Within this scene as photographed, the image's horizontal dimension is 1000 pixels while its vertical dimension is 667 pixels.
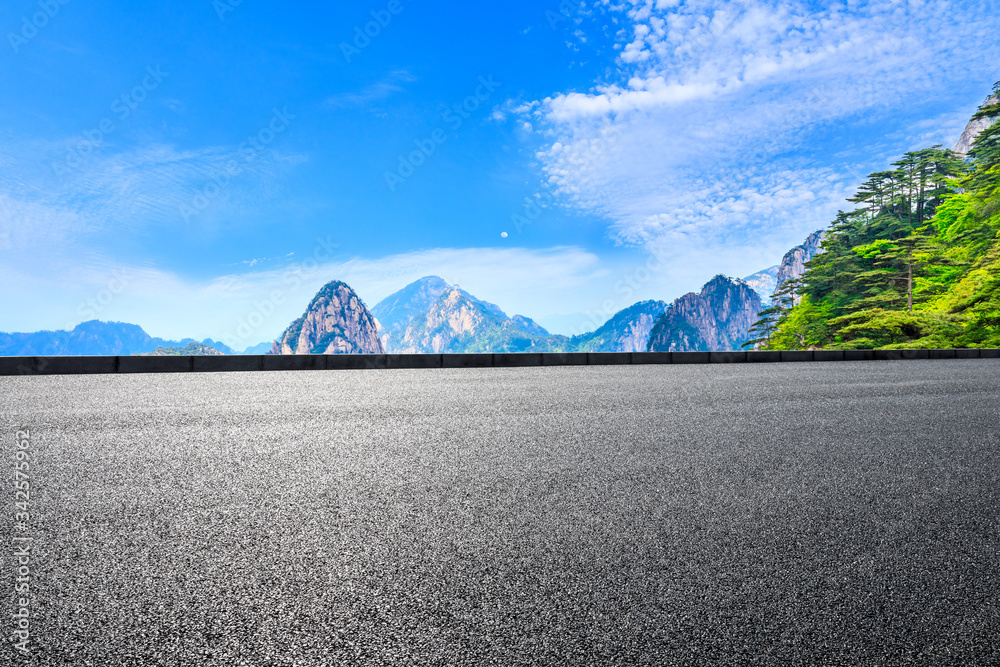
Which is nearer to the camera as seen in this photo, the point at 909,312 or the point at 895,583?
the point at 895,583

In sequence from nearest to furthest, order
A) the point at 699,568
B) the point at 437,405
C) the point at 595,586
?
the point at 595,586
the point at 699,568
the point at 437,405

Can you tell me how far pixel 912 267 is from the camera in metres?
35.9

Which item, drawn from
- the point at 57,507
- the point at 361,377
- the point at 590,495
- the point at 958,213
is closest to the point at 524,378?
the point at 361,377

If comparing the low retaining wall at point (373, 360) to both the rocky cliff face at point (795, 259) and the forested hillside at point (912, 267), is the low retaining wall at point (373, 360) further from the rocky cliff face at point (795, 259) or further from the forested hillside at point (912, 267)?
the rocky cliff face at point (795, 259)

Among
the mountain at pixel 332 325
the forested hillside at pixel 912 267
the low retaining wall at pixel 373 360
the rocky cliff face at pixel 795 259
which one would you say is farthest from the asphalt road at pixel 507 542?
the mountain at pixel 332 325

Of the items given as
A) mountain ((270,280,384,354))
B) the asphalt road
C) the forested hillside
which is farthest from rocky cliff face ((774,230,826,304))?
the asphalt road

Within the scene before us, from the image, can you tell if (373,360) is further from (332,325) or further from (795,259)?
(795,259)

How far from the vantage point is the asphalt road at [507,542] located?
166 centimetres

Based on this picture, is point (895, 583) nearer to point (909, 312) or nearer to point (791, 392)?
point (791, 392)

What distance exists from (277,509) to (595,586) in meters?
1.72

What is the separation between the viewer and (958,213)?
34.0 meters

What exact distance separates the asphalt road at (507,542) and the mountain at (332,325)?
182 metres

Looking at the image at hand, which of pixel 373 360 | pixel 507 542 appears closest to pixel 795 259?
pixel 373 360

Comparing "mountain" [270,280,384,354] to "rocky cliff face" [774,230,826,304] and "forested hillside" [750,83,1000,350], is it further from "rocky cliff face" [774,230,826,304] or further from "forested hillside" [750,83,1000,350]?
"forested hillside" [750,83,1000,350]
